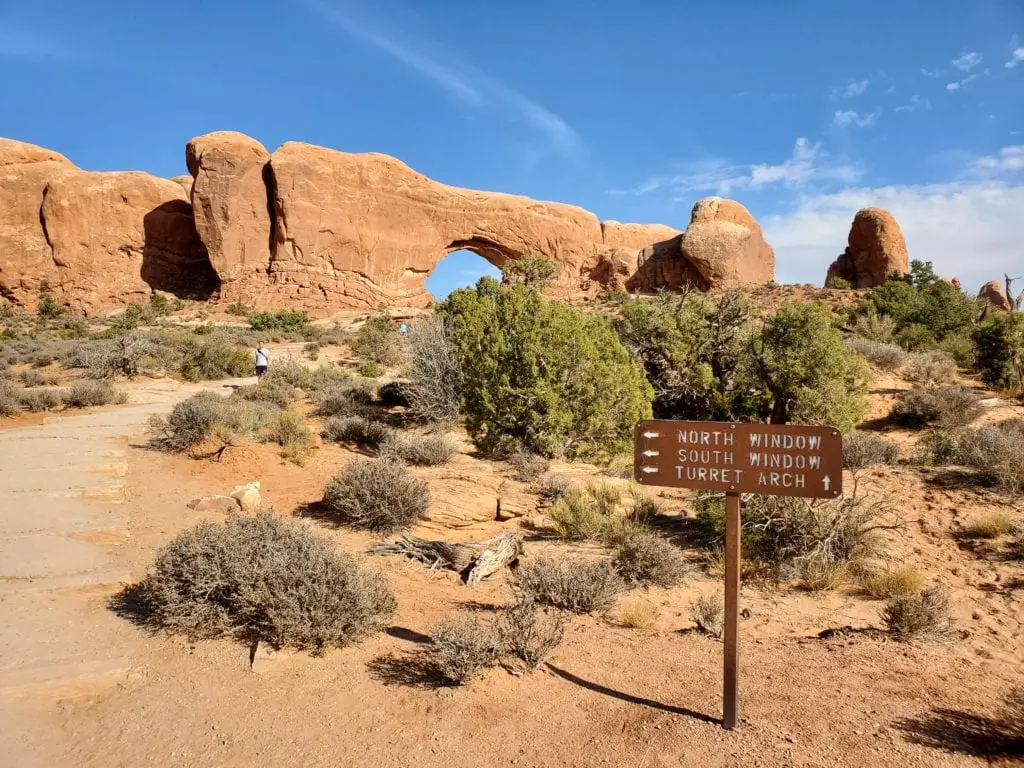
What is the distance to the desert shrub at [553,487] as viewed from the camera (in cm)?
841

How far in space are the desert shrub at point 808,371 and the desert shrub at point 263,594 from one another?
9219 mm

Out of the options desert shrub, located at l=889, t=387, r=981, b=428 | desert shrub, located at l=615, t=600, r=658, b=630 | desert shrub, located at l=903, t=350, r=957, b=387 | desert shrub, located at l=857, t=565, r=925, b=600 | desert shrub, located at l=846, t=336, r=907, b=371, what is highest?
desert shrub, located at l=846, t=336, r=907, b=371

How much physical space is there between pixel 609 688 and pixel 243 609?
8.45ft

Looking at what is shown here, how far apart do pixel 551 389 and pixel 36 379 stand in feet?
49.4

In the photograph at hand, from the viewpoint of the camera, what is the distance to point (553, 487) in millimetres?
8477

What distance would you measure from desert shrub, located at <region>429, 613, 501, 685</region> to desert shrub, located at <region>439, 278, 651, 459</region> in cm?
582

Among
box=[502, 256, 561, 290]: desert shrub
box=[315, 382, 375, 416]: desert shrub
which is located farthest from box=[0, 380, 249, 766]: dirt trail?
box=[502, 256, 561, 290]: desert shrub

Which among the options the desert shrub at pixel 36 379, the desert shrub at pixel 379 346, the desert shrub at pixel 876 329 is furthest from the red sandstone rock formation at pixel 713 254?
the desert shrub at pixel 36 379

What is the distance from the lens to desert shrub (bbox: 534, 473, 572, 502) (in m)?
8.41

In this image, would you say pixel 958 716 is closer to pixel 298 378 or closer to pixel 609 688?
pixel 609 688

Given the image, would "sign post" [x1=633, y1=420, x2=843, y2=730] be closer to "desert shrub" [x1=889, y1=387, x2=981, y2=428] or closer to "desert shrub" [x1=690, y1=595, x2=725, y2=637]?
"desert shrub" [x1=690, y1=595, x2=725, y2=637]

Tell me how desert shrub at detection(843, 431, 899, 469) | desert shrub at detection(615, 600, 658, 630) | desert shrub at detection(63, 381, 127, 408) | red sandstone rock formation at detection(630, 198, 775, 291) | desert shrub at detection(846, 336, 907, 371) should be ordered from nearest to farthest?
desert shrub at detection(615, 600, 658, 630)
desert shrub at detection(843, 431, 899, 469)
desert shrub at detection(63, 381, 127, 408)
desert shrub at detection(846, 336, 907, 371)
red sandstone rock formation at detection(630, 198, 775, 291)

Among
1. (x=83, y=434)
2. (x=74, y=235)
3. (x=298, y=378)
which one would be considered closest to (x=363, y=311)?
(x=74, y=235)

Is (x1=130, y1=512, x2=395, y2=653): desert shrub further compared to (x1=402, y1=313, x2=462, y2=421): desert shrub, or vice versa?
(x1=402, y1=313, x2=462, y2=421): desert shrub
